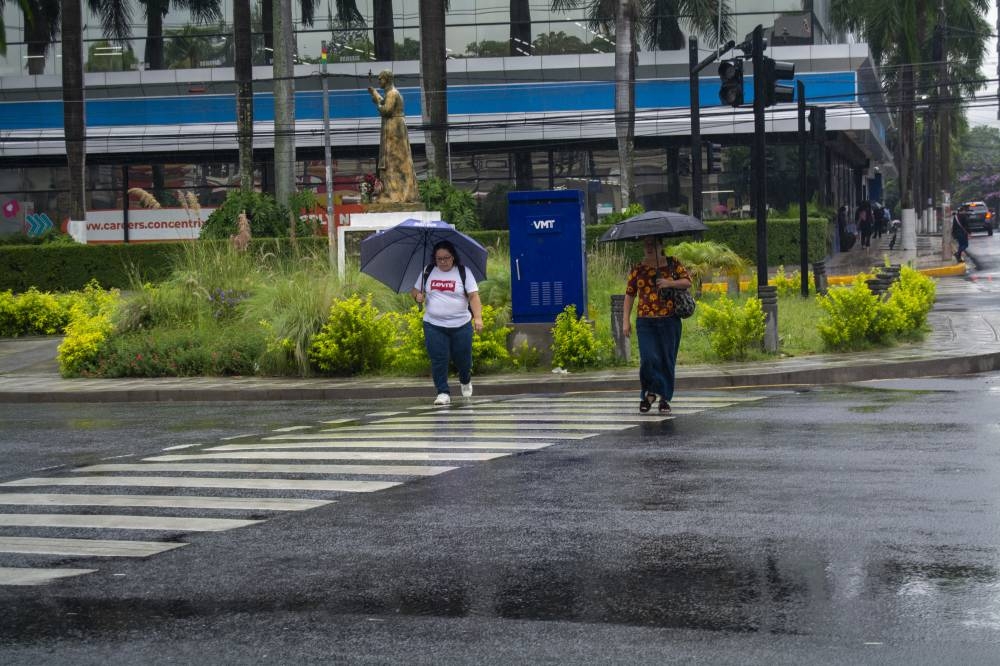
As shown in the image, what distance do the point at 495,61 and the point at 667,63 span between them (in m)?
6.52

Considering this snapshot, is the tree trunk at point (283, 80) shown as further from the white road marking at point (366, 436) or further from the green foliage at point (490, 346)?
the white road marking at point (366, 436)

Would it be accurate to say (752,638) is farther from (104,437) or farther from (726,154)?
(726,154)

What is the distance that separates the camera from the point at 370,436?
11.9 m

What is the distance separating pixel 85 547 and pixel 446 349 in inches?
308

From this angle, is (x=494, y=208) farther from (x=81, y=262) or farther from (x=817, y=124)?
(x=817, y=124)

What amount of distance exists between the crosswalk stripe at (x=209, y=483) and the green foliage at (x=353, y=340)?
7906mm

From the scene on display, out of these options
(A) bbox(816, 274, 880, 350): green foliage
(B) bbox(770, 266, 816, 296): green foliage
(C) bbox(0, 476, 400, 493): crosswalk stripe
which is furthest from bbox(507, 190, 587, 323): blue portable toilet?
(B) bbox(770, 266, 816, 296): green foliage

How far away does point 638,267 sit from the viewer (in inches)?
515

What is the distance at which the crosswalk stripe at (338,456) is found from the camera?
1036cm

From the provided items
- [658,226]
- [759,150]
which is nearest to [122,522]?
[658,226]

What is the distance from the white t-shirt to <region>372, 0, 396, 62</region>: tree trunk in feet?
133

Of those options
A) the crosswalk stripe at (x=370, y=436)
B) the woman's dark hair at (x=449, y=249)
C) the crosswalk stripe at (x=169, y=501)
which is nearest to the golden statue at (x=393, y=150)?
the woman's dark hair at (x=449, y=249)

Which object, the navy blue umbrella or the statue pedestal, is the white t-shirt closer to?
the navy blue umbrella

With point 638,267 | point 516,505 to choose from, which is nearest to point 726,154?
point 638,267
